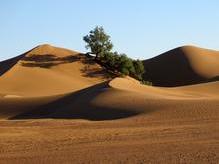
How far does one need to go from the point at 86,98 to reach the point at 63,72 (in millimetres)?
30213

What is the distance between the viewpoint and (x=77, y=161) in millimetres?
14500

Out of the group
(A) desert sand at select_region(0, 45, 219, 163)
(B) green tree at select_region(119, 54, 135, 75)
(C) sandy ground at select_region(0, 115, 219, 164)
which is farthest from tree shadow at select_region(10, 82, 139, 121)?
(B) green tree at select_region(119, 54, 135, 75)

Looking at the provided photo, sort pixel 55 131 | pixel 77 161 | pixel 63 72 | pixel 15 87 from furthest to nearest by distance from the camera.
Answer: pixel 63 72 → pixel 15 87 → pixel 55 131 → pixel 77 161

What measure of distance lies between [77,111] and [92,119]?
343 cm

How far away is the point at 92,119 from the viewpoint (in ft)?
106

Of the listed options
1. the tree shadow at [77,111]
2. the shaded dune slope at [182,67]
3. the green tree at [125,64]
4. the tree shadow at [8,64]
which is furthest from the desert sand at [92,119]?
the shaded dune slope at [182,67]

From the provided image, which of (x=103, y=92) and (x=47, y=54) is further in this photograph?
(x=47, y=54)

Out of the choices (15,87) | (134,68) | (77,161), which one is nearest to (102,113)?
(77,161)

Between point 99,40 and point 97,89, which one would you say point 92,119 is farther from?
point 99,40

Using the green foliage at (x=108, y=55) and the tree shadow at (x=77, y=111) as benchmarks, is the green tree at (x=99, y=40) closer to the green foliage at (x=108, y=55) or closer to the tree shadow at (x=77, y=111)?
the green foliage at (x=108, y=55)

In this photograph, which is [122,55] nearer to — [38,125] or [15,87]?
[15,87]

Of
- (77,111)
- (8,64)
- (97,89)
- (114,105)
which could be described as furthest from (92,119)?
(8,64)

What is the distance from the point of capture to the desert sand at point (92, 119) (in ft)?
51.3

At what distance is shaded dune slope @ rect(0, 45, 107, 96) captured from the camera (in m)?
63.1
